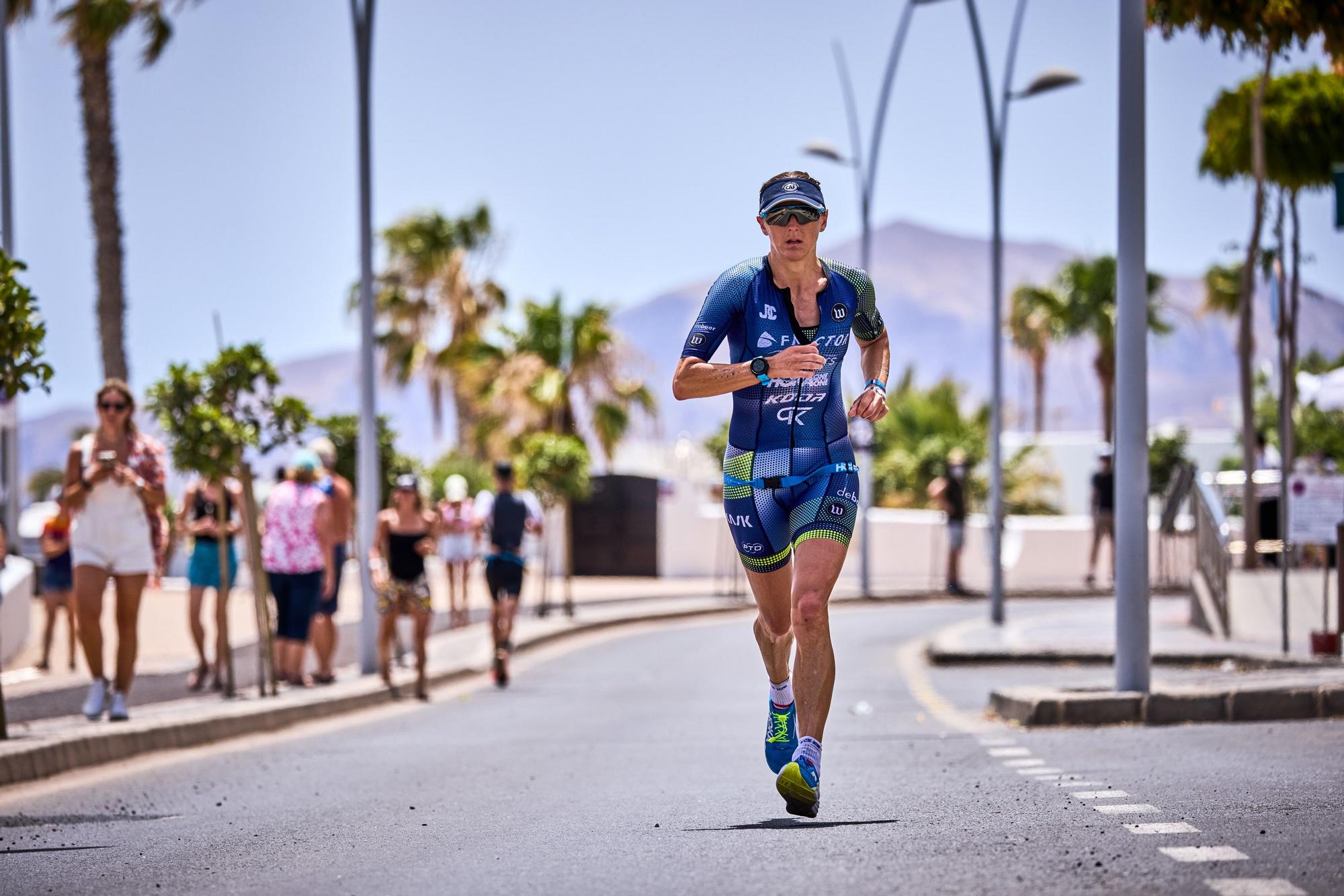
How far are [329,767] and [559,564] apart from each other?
3394 cm

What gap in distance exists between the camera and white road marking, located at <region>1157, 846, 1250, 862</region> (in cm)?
530

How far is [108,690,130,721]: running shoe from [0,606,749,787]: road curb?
0.58ft

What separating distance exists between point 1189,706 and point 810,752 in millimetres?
5474

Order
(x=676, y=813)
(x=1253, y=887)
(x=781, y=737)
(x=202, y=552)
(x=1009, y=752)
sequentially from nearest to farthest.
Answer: (x=1253, y=887) → (x=781, y=737) → (x=676, y=813) → (x=1009, y=752) → (x=202, y=552)

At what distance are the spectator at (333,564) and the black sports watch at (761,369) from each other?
871 centimetres

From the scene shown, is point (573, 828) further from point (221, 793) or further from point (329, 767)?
point (329, 767)

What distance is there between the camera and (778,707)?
6699 mm

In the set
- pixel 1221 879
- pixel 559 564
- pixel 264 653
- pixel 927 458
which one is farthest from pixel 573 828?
pixel 927 458

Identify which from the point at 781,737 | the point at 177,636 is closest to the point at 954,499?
the point at 177,636

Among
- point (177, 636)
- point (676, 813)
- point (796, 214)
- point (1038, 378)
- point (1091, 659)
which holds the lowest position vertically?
point (177, 636)

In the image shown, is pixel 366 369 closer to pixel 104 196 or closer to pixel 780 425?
pixel 780 425

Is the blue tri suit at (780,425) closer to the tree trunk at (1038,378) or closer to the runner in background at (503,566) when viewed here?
the runner in background at (503,566)

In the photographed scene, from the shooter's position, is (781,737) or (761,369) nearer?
(761,369)

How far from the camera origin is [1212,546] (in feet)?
61.6
